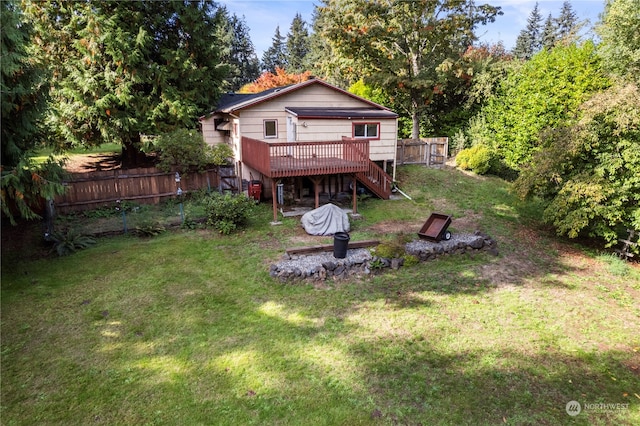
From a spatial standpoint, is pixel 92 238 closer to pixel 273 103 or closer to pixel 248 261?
pixel 248 261

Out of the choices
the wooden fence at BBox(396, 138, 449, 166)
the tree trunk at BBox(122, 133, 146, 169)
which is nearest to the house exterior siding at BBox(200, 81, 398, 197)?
the wooden fence at BBox(396, 138, 449, 166)

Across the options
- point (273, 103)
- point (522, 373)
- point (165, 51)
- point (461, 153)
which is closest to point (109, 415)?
point (522, 373)

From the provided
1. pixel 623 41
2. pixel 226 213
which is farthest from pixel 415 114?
pixel 226 213

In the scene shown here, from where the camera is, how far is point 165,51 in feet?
57.5

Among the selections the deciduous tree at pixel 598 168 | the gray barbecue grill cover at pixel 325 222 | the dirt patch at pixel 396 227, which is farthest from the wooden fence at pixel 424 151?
the gray barbecue grill cover at pixel 325 222

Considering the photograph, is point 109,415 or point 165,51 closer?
point 109,415

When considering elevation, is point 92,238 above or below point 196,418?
above

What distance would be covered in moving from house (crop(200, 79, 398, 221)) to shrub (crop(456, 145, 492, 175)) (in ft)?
15.4

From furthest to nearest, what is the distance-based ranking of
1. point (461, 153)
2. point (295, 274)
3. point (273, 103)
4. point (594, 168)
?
point (461, 153) → point (273, 103) → point (594, 168) → point (295, 274)

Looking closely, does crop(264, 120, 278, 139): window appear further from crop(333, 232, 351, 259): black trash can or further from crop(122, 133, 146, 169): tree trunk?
crop(333, 232, 351, 259): black trash can

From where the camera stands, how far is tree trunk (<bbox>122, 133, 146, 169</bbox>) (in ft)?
59.8

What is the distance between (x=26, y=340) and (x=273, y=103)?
42.9 ft

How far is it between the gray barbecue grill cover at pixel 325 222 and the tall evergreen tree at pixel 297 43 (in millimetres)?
49117

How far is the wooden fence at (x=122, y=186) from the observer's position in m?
14.0
